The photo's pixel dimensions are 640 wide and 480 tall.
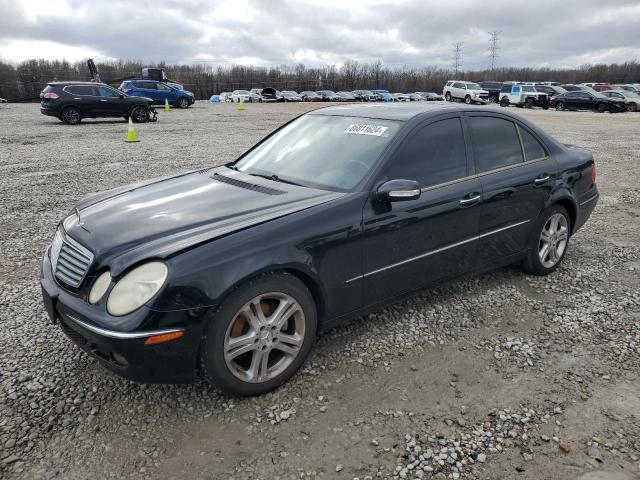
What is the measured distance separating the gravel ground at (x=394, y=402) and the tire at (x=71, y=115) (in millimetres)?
15832

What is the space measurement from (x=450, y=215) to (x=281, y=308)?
1541mm

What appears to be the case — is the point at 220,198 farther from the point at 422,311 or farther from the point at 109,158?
the point at 109,158

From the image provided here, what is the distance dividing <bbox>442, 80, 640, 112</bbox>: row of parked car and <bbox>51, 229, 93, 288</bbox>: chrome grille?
118 ft

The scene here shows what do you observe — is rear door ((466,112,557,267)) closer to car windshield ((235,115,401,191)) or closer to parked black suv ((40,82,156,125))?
car windshield ((235,115,401,191))

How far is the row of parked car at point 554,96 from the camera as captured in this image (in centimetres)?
3168

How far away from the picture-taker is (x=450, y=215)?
141 inches

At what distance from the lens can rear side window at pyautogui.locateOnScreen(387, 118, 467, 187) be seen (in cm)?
341

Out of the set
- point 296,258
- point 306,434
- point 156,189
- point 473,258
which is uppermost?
point 156,189

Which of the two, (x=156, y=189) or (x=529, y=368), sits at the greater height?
(x=156, y=189)

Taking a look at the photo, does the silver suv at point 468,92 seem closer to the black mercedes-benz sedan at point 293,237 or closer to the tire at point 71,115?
the tire at point 71,115

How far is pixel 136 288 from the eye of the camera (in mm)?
2477

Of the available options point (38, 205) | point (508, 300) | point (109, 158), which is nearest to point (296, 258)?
point (508, 300)

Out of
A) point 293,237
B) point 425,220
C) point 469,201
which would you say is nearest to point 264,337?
point 293,237

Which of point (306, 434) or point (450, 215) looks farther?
point (450, 215)
